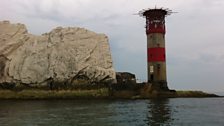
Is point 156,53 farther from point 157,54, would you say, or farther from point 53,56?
point 53,56

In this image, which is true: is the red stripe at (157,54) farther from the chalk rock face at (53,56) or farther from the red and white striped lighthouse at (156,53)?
the chalk rock face at (53,56)

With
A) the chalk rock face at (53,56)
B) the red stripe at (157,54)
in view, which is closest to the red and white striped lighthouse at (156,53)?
the red stripe at (157,54)

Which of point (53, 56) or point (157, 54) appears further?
point (53, 56)

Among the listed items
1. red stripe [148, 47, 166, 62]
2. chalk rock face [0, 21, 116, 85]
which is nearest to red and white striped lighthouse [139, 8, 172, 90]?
red stripe [148, 47, 166, 62]

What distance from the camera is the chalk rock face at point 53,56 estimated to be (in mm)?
66625

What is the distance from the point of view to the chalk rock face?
2623 inches

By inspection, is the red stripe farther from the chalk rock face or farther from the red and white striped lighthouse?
the chalk rock face

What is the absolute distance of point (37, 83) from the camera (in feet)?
221

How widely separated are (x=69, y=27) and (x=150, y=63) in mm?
16374

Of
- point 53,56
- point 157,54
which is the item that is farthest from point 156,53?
point 53,56

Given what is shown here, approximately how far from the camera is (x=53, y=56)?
68750 mm

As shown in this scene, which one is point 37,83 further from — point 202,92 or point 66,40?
point 202,92

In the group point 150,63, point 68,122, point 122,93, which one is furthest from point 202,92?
point 68,122

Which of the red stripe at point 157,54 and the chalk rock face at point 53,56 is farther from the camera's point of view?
the red stripe at point 157,54
